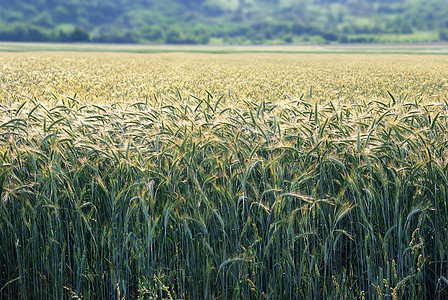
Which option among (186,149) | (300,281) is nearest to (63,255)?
(186,149)

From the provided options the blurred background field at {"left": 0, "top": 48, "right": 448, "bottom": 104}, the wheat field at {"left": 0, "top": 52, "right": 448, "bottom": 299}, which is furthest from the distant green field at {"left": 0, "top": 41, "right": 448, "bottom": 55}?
the wheat field at {"left": 0, "top": 52, "right": 448, "bottom": 299}

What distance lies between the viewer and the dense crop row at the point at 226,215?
2895 mm

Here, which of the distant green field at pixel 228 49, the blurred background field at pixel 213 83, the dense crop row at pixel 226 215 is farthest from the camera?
the distant green field at pixel 228 49

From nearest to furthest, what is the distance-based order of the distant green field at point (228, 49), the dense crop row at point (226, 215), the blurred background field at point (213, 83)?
the dense crop row at point (226, 215)
the blurred background field at point (213, 83)
the distant green field at point (228, 49)

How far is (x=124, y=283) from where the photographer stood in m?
2.98

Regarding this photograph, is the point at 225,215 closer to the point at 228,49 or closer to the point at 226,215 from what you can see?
the point at 226,215

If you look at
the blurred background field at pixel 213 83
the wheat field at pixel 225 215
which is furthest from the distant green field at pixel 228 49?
the wheat field at pixel 225 215

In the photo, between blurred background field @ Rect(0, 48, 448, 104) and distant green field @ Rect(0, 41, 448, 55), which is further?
distant green field @ Rect(0, 41, 448, 55)

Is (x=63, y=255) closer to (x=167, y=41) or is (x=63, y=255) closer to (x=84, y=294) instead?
(x=84, y=294)

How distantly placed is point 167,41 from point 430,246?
131 meters

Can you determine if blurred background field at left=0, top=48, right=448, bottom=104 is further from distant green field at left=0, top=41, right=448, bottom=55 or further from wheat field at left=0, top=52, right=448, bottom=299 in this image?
distant green field at left=0, top=41, right=448, bottom=55

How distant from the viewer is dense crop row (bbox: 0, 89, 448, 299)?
9.50ft

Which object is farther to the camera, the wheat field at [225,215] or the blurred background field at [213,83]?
the blurred background field at [213,83]

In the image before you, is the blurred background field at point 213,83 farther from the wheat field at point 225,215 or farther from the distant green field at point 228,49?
the distant green field at point 228,49
